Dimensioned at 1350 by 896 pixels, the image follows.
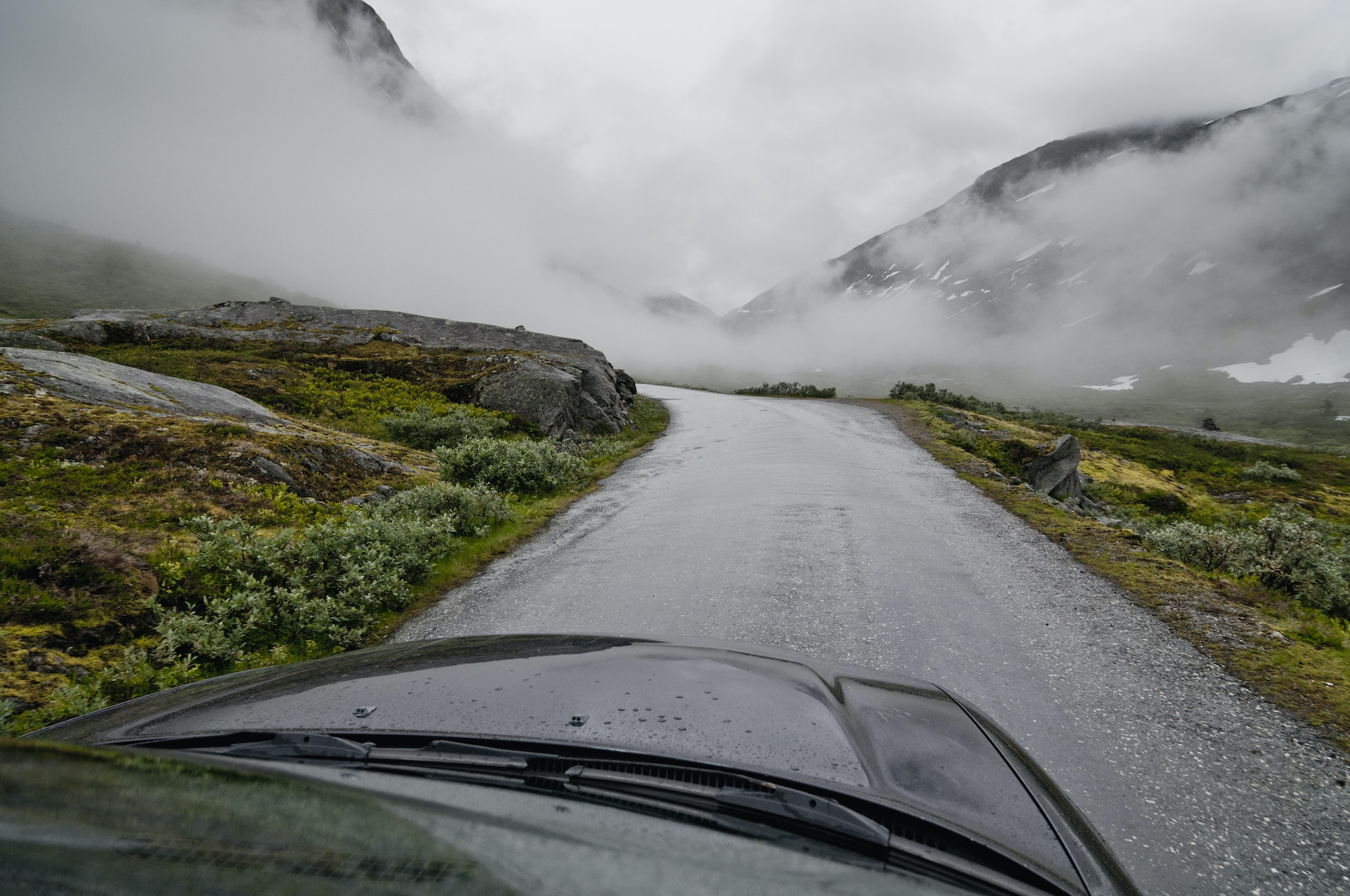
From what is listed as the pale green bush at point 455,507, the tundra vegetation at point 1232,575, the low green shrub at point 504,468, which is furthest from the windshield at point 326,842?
the low green shrub at point 504,468

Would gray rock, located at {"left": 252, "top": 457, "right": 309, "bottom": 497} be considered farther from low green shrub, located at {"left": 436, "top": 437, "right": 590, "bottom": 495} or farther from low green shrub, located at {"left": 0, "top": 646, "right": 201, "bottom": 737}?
low green shrub, located at {"left": 0, "top": 646, "right": 201, "bottom": 737}

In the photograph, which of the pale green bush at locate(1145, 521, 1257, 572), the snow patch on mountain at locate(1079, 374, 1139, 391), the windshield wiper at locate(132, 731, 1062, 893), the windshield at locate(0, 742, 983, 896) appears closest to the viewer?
the windshield at locate(0, 742, 983, 896)

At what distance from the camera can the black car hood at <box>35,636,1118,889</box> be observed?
1.84m

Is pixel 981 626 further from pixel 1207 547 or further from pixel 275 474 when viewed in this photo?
pixel 275 474

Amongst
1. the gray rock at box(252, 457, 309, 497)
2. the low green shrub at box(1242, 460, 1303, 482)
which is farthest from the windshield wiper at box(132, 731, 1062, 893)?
the low green shrub at box(1242, 460, 1303, 482)

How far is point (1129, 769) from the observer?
3.10 meters

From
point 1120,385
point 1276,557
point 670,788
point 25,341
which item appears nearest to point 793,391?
point 1276,557

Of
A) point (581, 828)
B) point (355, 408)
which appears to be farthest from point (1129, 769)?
point (355, 408)

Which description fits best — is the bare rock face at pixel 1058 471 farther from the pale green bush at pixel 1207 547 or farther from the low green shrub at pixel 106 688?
the low green shrub at pixel 106 688

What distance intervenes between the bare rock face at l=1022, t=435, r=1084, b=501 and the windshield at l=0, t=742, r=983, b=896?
1608 cm

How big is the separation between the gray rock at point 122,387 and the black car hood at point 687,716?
32.4 feet

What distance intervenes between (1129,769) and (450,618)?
217 inches

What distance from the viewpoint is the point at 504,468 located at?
11062mm

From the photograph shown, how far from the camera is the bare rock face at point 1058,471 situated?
14.8m
